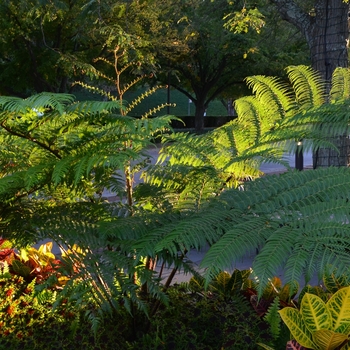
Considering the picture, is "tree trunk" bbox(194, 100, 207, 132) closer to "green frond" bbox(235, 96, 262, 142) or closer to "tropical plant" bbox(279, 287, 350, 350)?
"green frond" bbox(235, 96, 262, 142)

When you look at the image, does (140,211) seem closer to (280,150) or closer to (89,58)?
(280,150)

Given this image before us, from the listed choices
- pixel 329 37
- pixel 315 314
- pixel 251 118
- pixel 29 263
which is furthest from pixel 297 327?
pixel 329 37

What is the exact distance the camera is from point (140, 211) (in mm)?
2793

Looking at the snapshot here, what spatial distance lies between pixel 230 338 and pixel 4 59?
21005 mm

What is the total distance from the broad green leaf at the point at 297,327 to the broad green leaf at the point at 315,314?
0.03 m

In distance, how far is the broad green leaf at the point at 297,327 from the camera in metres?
2.35

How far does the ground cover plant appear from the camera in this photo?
6.93ft

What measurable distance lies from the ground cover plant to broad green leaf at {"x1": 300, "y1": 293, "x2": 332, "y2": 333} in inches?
5.1

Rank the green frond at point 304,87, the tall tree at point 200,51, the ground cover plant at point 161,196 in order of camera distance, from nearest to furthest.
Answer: the ground cover plant at point 161,196
the green frond at point 304,87
the tall tree at point 200,51

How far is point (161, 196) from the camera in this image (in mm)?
2986

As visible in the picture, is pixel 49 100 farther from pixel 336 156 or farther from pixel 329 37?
pixel 329 37

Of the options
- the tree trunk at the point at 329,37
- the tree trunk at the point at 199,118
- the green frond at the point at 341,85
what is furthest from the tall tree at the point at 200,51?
the green frond at the point at 341,85

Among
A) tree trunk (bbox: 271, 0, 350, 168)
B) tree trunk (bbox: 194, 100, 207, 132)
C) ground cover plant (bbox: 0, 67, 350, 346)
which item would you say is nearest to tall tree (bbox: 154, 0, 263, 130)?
tree trunk (bbox: 194, 100, 207, 132)

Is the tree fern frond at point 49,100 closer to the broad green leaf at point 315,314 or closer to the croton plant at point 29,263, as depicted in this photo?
the broad green leaf at point 315,314
